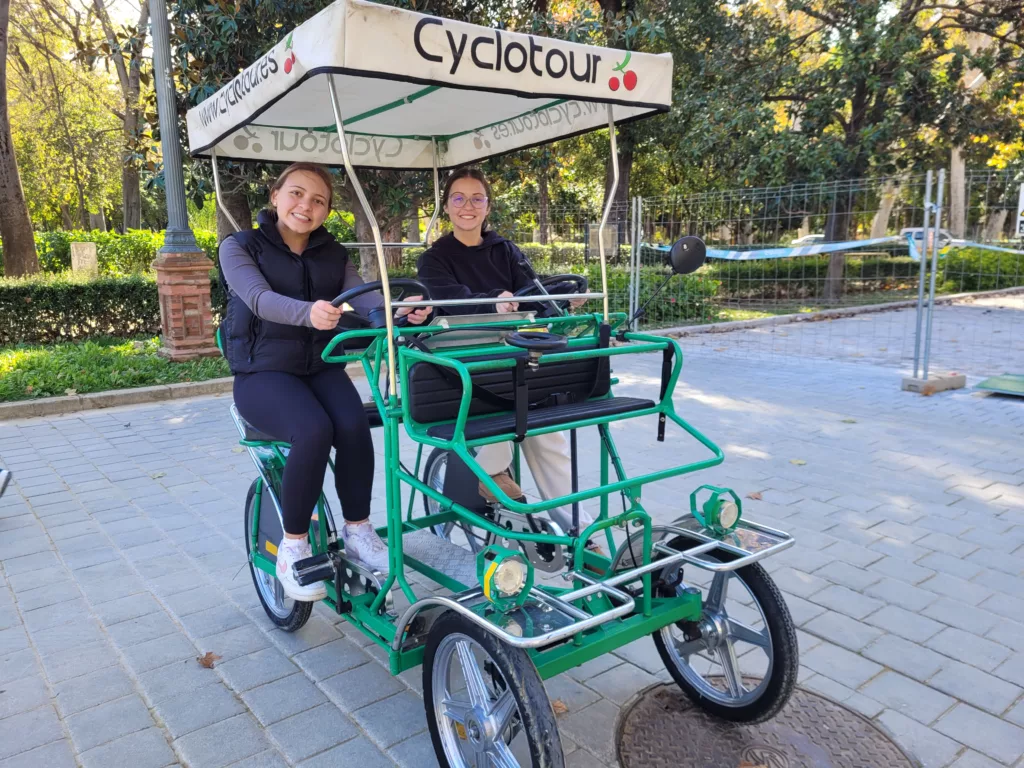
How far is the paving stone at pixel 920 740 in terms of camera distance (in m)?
2.39

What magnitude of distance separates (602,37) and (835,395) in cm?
531

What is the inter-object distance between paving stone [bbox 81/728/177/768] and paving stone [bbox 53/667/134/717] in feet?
0.95

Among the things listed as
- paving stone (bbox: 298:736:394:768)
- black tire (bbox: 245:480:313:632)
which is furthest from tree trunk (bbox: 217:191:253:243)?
paving stone (bbox: 298:736:394:768)

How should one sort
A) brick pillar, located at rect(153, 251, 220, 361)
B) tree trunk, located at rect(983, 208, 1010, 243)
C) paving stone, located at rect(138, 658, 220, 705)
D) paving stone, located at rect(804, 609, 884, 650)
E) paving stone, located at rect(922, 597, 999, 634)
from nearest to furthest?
paving stone, located at rect(138, 658, 220, 705), paving stone, located at rect(804, 609, 884, 650), paving stone, located at rect(922, 597, 999, 634), brick pillar, located at rect(153, 251, 220, 361), tree trunk, located at rect(983, 208, 1010, 243)

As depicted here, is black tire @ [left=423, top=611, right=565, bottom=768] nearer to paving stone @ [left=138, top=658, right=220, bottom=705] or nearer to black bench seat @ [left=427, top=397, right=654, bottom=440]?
black bench seat @ [left=427, top=397, right=654, bottom=440]

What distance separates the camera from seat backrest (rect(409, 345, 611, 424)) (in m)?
2.38

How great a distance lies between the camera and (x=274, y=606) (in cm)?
328

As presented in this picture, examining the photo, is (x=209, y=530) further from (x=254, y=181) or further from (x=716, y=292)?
(x=716, y=292)

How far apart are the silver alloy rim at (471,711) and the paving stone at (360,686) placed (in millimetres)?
576

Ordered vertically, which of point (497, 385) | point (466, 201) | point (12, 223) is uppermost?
point (12, 223)

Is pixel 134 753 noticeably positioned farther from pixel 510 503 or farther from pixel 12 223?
pixel 12 223

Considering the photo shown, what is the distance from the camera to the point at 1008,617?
3.20m

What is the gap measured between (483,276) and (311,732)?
6.91ft

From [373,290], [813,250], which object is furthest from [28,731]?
[813,250]
